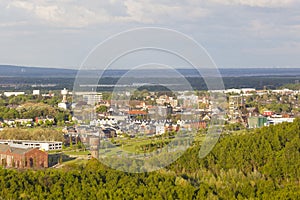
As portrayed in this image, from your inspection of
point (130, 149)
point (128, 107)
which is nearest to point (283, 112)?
point (128, 107)

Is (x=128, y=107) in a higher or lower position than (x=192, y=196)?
higher

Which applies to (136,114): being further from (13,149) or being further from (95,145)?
(95,145)

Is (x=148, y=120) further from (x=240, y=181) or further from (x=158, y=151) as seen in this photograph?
(x=240, y=181)

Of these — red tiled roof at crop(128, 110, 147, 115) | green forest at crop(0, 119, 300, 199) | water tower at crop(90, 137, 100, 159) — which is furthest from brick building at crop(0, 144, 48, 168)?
red tiled roof at crop(128, 110, 147, 115)

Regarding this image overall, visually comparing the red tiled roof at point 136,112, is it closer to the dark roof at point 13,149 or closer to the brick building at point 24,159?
the brick building at point 24,159

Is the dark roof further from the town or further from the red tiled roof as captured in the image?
the red tiled roof

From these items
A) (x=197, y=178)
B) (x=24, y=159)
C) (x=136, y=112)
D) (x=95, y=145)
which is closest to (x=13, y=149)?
(x=24, y=159)
